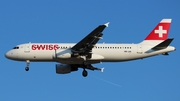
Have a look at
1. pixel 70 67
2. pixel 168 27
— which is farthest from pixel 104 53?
pixel 168 27

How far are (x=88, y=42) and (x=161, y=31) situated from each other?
14.1 m

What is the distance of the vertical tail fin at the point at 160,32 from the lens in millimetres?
73000

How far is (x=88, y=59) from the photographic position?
6862 centimetres

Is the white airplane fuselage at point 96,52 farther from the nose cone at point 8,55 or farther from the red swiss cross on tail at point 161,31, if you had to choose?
the red swiss cross on tail at point 161,31

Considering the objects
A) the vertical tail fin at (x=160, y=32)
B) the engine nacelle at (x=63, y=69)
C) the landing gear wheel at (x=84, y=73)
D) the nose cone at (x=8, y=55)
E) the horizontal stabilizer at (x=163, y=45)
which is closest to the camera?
the horizontal stabilizer at (x=163, y=45)

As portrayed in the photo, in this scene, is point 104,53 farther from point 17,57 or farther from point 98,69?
point 17,57

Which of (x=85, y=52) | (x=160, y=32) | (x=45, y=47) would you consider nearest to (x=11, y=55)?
(x=45, y=47)

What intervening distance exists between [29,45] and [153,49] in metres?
18.7

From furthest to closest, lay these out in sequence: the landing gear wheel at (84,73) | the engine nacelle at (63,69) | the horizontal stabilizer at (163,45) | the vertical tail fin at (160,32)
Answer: the engine nacelle at (63,69), the vertical tail fin at (160,32), the landing gear wheel at (84,73), the horizontal stabilizer at (163,45)

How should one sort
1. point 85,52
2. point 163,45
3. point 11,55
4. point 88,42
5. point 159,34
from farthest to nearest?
point 159,34 < point 11,55 < point 163,45 < point 85,52 < point 88,42

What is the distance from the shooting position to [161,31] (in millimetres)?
73750

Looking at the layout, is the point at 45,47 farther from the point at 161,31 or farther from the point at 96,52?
→ the point at 161,31

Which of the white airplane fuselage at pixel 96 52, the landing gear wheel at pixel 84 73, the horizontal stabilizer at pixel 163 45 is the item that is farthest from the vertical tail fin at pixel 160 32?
the landing gear wheel at pixel 84 73

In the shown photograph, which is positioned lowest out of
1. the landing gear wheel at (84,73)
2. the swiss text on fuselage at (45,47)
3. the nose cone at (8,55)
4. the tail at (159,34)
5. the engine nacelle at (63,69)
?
the landing gear wheel at (84,73)
